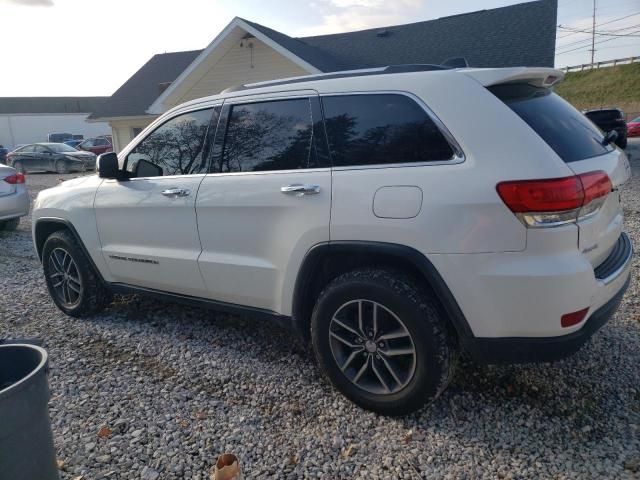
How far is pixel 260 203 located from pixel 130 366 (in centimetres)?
164

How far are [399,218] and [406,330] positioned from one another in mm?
611

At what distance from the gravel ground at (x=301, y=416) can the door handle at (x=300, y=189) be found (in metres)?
1.28

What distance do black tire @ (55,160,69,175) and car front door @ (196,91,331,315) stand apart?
2275 cm

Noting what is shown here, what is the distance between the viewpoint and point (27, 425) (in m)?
1.94

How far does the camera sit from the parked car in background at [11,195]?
27.2ft

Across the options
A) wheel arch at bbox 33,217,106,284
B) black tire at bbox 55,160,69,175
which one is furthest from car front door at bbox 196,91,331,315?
black tire at bbox 55,160,69,175

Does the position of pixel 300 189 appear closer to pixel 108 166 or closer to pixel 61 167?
pixel 108 166

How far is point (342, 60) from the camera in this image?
16.8 metres

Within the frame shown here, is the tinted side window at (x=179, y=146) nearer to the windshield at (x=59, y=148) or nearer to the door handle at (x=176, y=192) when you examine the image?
the door handle at (x=176, y=192)

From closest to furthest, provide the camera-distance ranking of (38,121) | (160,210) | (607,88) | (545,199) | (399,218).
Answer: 1. (545,199)
2. (399,218)
3. (160,210)
4. (607,88)
5. (38,121)

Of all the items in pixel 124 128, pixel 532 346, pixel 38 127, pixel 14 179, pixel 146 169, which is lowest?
pixel 532 346

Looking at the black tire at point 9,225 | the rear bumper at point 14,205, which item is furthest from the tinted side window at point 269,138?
the black tire at point 9,225

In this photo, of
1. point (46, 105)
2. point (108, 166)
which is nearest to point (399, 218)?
point (108, 166)

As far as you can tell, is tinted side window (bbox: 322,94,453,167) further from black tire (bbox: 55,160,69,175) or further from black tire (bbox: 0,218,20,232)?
black tire (bbox: 55,160,69,175)
